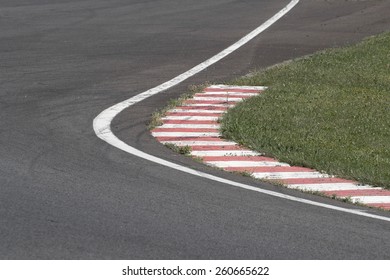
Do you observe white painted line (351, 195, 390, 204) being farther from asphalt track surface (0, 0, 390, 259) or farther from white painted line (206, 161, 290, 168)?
white painted line (206, 161, 290, 168)

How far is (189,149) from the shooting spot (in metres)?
13.2

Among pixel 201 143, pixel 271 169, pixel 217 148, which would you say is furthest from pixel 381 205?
pixel 201 143

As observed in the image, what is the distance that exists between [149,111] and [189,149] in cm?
272

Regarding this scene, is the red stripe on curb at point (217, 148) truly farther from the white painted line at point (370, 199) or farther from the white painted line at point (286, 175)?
the white painted line at point (370, 199)

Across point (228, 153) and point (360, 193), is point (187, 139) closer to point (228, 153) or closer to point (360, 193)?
point (228, 153)

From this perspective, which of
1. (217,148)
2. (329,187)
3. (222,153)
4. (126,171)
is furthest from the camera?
(217,148)

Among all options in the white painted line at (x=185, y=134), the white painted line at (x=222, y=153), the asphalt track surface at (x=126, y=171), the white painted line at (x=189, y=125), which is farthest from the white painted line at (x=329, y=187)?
the white painted line at (x=189, y=125)

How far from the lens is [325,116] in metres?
15.4

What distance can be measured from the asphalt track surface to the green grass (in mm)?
1035

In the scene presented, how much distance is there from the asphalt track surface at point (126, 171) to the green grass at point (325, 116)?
1035mm

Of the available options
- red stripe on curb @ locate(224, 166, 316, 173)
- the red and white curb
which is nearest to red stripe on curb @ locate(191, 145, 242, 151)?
the red and white curb

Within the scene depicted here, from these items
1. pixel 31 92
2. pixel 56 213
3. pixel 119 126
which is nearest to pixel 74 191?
pixel 56 213

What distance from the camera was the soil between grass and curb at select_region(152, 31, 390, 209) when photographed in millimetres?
12025

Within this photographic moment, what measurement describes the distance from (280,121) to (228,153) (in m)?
1.97
